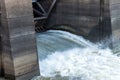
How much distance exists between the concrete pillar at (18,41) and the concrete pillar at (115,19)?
310 cm

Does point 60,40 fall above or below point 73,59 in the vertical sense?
above

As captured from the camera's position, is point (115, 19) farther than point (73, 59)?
Yes

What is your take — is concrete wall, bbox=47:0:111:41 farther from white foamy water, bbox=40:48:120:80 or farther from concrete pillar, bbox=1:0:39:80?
concrete pillar, bbox=1:0:39:80

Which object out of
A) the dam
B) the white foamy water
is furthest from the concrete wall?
the white foamy water


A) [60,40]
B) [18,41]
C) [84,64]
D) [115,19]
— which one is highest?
[115,19]

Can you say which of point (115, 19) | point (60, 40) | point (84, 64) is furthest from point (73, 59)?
point (115, 19)

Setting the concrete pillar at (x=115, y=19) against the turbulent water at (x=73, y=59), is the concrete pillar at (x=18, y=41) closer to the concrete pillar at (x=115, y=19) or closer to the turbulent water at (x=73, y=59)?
the turbulent water at (x=73, y=59)

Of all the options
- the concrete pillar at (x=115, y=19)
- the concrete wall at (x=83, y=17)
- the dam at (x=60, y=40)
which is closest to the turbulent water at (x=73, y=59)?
the dam at (x=60, y=40)

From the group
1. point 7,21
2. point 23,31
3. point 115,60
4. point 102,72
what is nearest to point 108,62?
point 115,60

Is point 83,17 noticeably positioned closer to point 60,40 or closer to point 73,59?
point 60,40

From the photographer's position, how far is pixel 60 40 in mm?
8828

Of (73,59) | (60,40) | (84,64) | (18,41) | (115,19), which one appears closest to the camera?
(18,41)

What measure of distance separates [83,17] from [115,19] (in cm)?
115

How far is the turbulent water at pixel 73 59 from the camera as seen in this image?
21.5 feet
